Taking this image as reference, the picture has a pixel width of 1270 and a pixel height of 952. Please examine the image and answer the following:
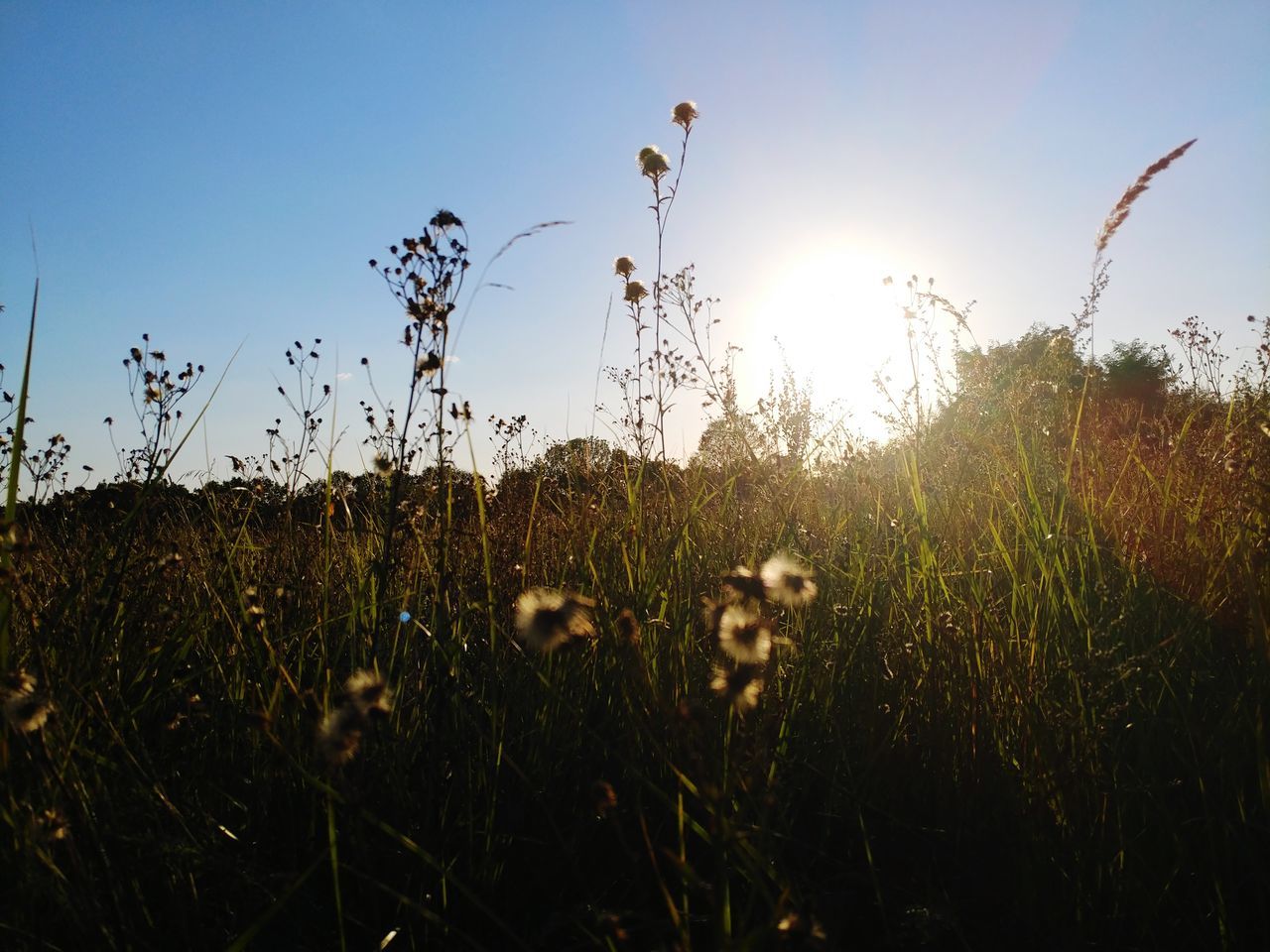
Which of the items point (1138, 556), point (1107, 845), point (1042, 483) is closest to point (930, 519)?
point (1042, 483)

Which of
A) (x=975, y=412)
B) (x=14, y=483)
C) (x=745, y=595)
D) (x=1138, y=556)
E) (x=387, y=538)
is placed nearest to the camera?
(x=745, y=595)

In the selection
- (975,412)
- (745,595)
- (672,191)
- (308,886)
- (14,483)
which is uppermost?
(672,191)

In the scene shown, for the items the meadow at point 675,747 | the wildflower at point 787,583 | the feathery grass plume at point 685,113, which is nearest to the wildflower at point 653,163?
the feathery grass plume at point 685,113

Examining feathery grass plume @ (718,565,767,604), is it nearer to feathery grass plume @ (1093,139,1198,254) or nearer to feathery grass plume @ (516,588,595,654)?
feathery grass plume @ (516,588,595,654)

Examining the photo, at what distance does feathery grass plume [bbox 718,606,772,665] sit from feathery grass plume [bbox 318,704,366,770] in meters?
0.47

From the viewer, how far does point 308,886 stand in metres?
1.26

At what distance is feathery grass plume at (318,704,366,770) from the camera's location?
32.1 inches

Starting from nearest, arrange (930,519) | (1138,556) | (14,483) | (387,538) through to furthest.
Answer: (14,483) → (387,538) → (1138,556) → (930,519)

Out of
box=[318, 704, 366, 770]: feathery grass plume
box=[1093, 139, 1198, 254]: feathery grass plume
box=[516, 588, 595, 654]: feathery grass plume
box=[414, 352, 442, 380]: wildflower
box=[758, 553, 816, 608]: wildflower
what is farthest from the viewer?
box=[1093, 139, 1198, 254]: feathery grass plume

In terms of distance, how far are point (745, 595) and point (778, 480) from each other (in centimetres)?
183

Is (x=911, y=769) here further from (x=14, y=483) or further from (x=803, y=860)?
(x=14, y=483)

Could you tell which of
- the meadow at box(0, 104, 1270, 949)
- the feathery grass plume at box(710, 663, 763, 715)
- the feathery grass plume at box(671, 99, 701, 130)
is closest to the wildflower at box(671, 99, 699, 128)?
the feathery grass plume at box(671, 99, 701, 130)

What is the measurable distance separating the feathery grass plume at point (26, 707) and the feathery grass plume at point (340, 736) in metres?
0.38

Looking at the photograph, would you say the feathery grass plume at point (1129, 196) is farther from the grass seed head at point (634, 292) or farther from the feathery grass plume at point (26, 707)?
the feathery grass plume at point (26, 707)
